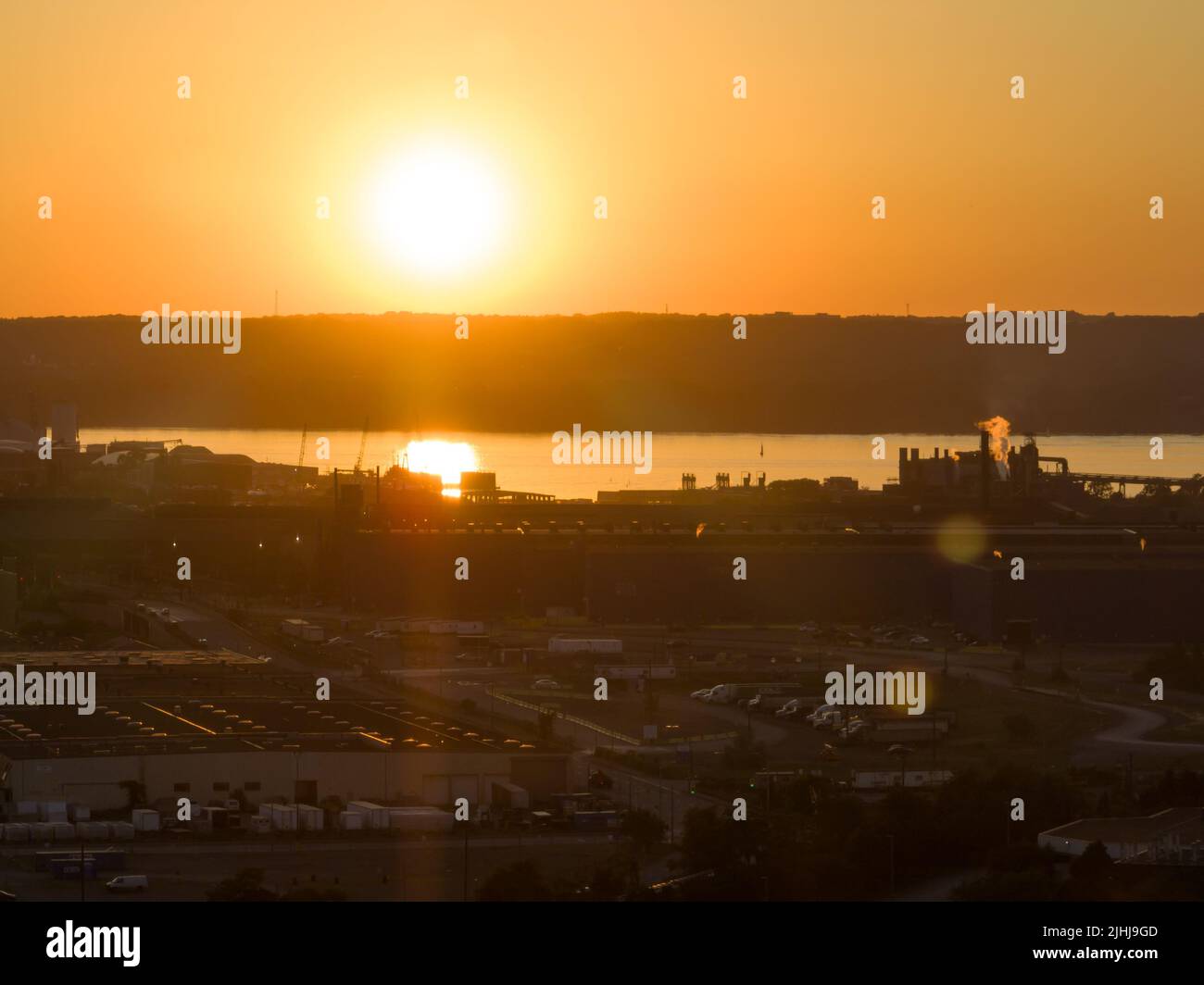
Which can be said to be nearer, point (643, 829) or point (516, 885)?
point (516, 885)

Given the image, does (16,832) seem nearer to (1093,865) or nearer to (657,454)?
(1093,865)

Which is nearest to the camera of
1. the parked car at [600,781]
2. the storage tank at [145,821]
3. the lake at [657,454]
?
the storage tank at [145,821]

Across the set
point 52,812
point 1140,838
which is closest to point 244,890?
point 52,812

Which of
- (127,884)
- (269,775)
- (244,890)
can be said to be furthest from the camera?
(269,775)

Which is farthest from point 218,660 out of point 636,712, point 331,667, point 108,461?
point 108,461

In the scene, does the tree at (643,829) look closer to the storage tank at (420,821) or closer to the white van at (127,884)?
the storage tank at (420,821)

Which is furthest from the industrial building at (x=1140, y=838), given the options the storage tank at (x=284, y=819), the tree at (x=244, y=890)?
the storage tank at (x=284, y=819)

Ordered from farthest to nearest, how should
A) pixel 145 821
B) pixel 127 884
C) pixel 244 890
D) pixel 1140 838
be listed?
pixel 145 821 → pixel 1140 838 → pixel 127 884 → pixel 244 890

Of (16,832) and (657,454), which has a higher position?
(657,454)
